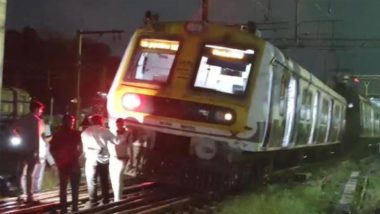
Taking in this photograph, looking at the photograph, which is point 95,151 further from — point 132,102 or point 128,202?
point 132,102

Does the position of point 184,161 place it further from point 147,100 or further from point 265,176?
point 265,176

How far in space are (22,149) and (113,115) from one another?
6.47 ft

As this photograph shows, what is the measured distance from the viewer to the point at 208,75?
11.2m

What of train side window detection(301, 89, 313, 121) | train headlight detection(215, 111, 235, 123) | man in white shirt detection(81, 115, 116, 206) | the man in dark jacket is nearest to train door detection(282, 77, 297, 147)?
train side window detection(301, 89, 313, 121)

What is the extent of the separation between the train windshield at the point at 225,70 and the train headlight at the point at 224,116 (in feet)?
1.23

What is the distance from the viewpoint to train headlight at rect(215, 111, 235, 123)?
1073 centimetres

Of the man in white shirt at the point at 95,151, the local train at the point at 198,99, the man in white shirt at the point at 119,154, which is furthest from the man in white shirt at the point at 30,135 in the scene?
the local train at the point at 198,99

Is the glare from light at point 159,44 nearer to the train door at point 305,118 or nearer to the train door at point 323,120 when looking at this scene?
the train door at point 305,118

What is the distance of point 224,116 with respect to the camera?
10758mm

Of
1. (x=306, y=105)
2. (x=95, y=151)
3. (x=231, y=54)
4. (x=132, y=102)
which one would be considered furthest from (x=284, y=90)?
(x=95, y=151)

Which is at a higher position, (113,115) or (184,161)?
(113,115)

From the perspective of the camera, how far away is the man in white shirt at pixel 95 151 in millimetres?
10052

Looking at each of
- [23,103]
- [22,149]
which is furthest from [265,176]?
[23,103]

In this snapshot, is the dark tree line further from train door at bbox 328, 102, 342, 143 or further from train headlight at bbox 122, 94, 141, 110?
train headlight at bbox 122, 94, 141, 110
